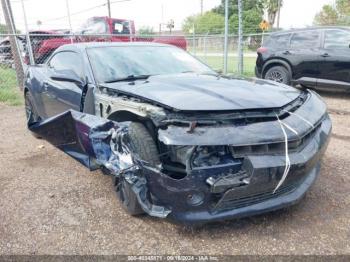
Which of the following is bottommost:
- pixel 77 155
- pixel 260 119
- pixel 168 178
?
pixel 77 155

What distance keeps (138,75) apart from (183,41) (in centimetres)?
1059

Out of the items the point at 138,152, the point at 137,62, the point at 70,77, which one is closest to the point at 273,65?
the point at 137,62

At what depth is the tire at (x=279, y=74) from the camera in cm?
862

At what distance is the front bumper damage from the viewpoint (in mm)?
2502

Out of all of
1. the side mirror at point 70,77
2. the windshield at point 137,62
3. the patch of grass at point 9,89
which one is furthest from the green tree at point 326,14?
the side mirror at point 70,77

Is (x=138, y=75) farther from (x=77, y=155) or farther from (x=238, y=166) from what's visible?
(x=238, y=166)

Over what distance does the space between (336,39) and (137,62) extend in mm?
5730

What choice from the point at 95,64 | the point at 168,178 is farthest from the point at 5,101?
the point at 168,178

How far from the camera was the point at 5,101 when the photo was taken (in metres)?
9.36

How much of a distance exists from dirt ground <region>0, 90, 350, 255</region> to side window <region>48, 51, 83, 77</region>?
1.18m

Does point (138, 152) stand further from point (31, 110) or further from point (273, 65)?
point (273, 65)

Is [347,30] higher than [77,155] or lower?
higher

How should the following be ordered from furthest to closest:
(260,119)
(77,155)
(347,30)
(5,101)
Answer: (5,101), (347,30), (77,155), (260,119)

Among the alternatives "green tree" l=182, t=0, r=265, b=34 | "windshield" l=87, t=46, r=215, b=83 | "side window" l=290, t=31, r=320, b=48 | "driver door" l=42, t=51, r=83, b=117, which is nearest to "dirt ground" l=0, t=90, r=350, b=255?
"driver door" l=42, t=51, r=83, b=117
